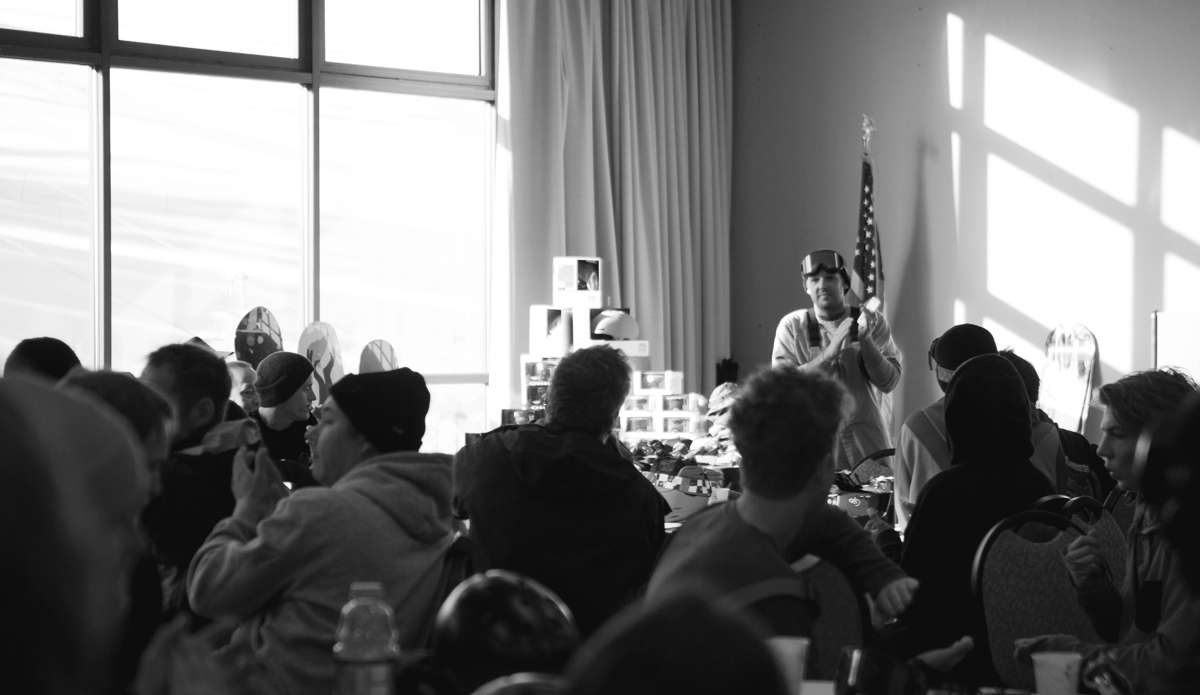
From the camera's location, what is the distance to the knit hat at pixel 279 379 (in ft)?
14.5

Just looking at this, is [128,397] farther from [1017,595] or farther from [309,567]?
[1017,595]

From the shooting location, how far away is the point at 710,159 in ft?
29.8

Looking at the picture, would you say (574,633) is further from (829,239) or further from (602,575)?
(829,239)

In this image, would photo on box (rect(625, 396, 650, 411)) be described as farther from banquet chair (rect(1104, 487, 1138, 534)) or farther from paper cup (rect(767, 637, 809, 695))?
paper cup (rect(767, 637, 809, 695))

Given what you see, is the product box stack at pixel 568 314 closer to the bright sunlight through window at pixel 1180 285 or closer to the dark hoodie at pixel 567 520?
the bright sunlight through window at pixel 1180 285

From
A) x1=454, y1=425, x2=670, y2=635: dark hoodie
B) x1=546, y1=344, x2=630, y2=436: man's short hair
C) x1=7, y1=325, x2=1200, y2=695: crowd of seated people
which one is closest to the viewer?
x1=7, y1=325, x2=1200, y2=695: crowd of seated people

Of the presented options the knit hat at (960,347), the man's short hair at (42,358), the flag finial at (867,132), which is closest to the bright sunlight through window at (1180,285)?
the flag finial at (867,132)

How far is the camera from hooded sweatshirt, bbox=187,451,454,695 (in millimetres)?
2281

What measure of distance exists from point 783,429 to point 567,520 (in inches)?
38.8

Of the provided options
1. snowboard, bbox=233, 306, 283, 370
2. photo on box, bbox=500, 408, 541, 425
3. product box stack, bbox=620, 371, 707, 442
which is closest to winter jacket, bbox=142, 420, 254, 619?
snowboard, bbox=233, 306, 283, 370

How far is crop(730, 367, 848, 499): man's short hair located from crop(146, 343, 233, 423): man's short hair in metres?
1.46

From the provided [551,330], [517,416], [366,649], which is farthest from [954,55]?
[366,649]

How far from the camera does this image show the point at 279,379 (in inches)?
173

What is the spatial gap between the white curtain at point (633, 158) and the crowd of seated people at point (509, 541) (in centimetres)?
501
